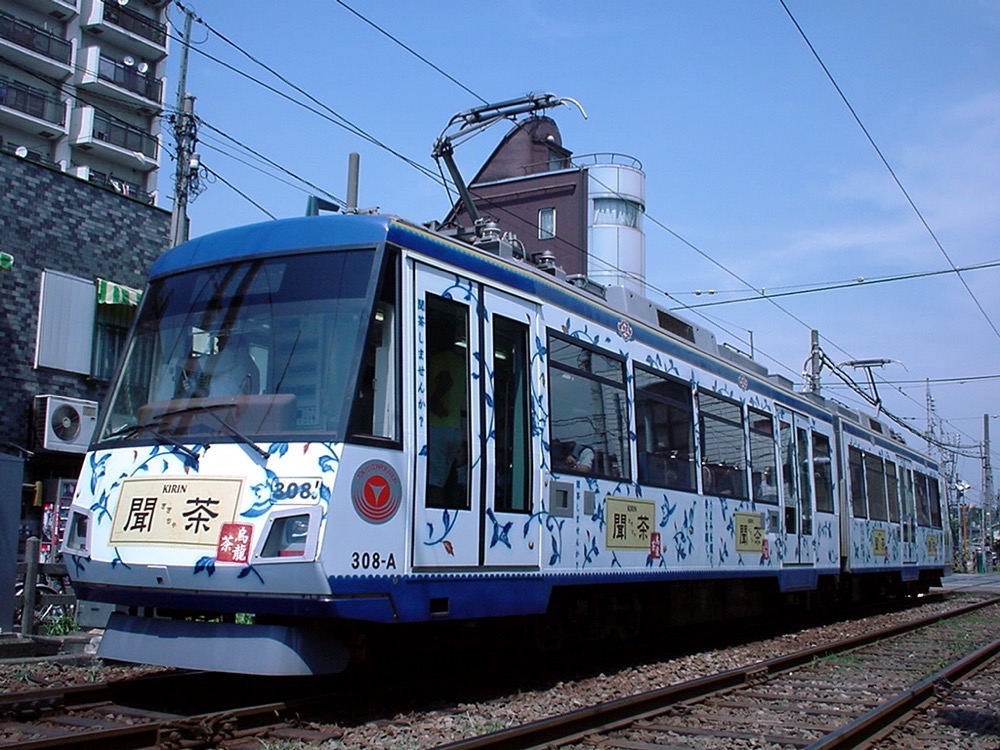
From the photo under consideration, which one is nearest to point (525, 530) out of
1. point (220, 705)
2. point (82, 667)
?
point (220, 705)

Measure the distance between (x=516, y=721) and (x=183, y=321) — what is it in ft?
11.1

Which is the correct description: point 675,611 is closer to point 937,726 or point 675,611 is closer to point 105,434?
point 937,726

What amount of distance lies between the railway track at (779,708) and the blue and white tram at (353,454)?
1115mm

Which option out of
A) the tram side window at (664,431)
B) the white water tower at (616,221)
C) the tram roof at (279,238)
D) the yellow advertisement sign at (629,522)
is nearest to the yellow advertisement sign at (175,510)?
the tram roof at (279,238)

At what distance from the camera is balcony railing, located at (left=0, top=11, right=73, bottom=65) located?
40500 mm

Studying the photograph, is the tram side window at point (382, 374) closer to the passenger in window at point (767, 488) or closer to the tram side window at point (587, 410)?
the tram side window at point (587, 410)

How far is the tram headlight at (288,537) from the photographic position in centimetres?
625

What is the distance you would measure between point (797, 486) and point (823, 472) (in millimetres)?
1548

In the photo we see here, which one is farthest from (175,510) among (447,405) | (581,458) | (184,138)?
(184,138)

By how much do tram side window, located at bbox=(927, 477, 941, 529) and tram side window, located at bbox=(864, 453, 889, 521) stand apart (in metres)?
4.64

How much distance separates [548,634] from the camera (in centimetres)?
884

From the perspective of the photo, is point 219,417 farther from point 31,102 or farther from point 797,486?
point 31,102

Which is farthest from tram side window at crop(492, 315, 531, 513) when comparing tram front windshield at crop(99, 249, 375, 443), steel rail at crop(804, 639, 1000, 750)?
steel rail at crop(804, 639, 1000, 750)

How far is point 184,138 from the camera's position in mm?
15703
